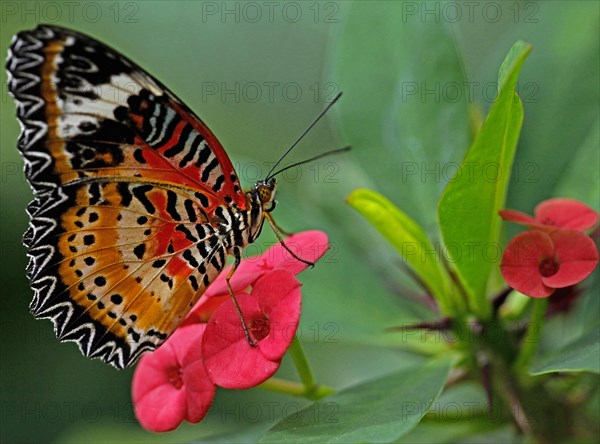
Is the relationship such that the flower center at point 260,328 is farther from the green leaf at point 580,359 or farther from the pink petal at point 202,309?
the green leaf at point 580,359

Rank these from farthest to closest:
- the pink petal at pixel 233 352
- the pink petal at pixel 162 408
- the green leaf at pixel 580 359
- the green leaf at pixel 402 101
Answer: the green leaf at pixel 402 101 → the pink petal at pixel 162 408 → the pink petal at pixel 233 352 → the green leaf at pixel 580 359

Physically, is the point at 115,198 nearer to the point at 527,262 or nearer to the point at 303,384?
the point at 303,384

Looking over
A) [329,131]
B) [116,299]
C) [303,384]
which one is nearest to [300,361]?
[303,384]

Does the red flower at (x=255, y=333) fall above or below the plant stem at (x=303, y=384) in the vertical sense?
above

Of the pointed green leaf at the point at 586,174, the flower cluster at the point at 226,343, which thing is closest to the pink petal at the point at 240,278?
the flower cluster at the point at 226,343

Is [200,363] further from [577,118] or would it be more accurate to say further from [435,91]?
[577,118]

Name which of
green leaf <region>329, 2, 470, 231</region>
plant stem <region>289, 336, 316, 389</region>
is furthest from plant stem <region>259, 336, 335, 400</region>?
green leaf <region>329, 2, 470, 231</region>
